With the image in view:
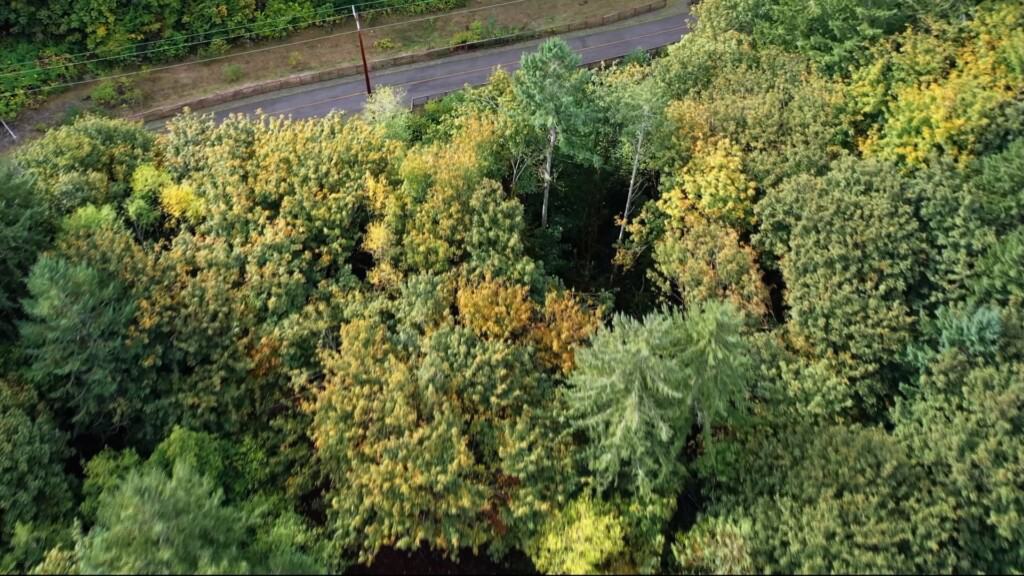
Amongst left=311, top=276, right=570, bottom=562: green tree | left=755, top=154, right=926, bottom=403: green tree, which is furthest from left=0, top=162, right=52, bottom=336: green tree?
left=755, top=154, right=926, bottom=403: green tree

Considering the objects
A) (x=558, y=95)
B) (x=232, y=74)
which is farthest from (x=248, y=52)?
(x=558, y=95)

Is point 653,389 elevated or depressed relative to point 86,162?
depressed

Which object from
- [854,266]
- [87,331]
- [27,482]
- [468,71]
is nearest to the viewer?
[27,482]

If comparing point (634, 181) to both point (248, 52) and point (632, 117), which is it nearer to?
point (632, 117)

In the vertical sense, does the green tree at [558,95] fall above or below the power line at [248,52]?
above

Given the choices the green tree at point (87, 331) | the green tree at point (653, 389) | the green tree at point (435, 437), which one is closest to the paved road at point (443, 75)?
the green tree at point (87, 331)

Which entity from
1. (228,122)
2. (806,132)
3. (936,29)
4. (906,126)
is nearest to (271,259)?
(228,122)

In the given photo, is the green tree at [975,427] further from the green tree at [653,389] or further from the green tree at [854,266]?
the green tree at [653,389]

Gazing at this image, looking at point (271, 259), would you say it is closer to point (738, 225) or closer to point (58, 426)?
point (58, 426)
